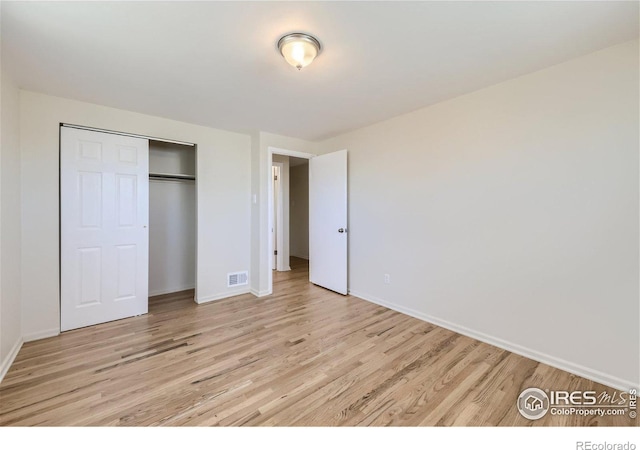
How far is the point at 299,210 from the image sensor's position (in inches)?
273

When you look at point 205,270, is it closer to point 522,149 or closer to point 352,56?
point 352,56

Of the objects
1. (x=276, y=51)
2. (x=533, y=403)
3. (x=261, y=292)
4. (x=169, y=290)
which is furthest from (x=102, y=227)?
(x=533, y=403)

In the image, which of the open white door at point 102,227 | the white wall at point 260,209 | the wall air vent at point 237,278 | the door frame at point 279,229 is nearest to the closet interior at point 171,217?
the open white door at point 102,227

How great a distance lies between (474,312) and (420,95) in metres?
2.13

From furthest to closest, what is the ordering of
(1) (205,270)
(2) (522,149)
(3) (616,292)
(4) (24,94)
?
(1) (205,270), (4) (24,94), (2) (522,149), (3) (616,292)

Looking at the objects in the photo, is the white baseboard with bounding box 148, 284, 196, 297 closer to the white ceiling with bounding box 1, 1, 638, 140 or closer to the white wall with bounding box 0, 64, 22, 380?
the white wall with bounding box 0, 64, 22, 380

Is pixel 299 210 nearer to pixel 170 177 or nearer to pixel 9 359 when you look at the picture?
pixel 170 177

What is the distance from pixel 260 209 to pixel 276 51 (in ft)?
7.06

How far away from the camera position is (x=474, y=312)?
252cm

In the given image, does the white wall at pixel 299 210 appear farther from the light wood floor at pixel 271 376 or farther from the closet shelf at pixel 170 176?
the light wood floor at pixel 271 376

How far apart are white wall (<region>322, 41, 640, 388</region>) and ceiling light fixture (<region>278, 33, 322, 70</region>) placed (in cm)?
161

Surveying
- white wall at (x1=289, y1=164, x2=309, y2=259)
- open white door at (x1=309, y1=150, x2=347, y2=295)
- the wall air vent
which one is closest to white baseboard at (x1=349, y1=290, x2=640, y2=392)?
A: open white door at (x1=309, y1=150, x2=347, y2=295)

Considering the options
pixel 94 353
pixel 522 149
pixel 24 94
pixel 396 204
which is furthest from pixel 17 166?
pixel 522 149

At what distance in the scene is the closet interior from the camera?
3721mm
